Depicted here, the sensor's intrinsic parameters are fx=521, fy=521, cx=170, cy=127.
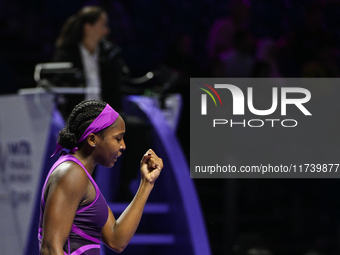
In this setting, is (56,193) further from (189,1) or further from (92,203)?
(189,1)

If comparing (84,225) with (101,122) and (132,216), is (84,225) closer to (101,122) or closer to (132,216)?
(132,216)

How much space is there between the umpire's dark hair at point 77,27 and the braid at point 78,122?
2155 millimetres

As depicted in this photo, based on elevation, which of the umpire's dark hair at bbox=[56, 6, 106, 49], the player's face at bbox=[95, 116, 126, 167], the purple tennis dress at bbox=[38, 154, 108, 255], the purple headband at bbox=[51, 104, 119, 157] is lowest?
the purple tennis dress at bbox=[38, 154, 108, 255]

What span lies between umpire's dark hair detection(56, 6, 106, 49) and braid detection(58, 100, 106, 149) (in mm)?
2155

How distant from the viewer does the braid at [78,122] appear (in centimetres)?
162

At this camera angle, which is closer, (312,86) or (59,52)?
(59,52)

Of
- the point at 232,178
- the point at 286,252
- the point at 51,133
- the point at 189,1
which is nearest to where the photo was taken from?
the point at 51,133

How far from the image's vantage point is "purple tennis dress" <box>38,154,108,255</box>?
157 centimetres

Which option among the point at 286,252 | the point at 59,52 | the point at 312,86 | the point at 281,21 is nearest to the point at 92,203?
the point at 59,52

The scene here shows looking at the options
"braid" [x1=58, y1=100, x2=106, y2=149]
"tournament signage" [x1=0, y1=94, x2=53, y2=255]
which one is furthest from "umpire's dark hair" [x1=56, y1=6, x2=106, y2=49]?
"braid" [x1=58, y1=100, x2=106, y2=149]

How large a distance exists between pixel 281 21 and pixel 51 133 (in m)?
4.22

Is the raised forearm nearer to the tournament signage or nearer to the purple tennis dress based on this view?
the purple tennis dress

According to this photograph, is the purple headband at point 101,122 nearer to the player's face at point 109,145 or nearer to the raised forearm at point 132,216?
the player's face at point 109,145

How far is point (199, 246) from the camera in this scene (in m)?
3.59
